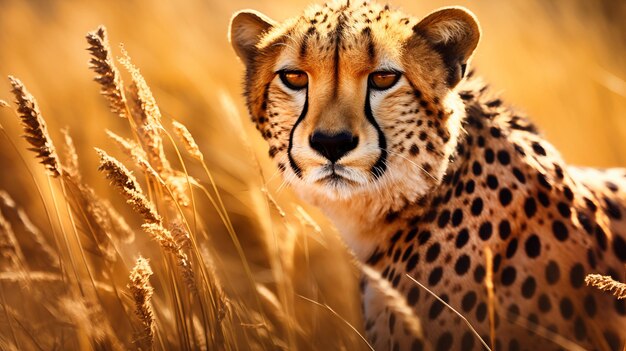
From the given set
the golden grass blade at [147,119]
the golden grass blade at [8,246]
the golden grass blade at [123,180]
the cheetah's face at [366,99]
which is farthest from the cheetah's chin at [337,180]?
the golden grass blade at [8,246]

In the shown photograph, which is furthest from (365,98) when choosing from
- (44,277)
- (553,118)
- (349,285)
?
(553,118)

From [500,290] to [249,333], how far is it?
A: 723 millimetres

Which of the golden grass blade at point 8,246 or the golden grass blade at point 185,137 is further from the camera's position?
the golden grass blade at point 8,246

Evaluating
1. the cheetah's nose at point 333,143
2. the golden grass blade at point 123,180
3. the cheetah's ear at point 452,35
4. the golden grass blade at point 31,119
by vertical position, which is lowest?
the golden grass blade at point 123,180

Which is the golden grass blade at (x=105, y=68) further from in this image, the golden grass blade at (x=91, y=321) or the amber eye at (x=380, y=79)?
the amber eye at (x=380, y=79)

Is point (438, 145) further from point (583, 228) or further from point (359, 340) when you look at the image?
point (359, 340)

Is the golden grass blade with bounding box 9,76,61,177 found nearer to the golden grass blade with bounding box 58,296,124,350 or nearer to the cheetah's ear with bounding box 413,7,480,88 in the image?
the golden grass blade with bounding box 58,296,124,350

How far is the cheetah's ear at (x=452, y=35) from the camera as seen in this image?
7.11 feet

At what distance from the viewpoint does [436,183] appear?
2.16m

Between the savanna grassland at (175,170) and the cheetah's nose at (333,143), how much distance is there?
19cm

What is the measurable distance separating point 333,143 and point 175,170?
0.48 meters

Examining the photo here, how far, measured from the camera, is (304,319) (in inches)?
112

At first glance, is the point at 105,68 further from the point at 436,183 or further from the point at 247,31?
the point at 436,183

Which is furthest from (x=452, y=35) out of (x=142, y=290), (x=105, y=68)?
(x=142, y=290)
